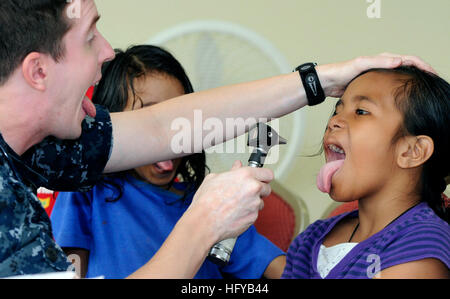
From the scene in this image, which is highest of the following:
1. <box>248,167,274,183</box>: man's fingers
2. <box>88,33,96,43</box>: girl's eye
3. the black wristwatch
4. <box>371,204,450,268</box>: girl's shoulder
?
<box>88,33,96,43</box>: girl's eye

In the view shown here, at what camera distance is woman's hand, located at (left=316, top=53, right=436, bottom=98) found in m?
1.26

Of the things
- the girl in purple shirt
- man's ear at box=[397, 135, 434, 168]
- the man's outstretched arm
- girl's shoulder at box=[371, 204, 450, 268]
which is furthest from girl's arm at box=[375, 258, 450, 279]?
the man's outstretched arm

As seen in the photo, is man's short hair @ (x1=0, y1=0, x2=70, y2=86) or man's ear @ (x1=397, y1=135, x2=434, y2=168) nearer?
man's short hair @ (x1=0, y1=0, x2=70, y2=86)

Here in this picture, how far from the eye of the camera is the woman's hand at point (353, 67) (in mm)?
1263

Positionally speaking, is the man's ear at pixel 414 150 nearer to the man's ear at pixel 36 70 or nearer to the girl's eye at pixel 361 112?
the girl's eye at pixel 361 112

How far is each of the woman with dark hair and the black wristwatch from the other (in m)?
0.46

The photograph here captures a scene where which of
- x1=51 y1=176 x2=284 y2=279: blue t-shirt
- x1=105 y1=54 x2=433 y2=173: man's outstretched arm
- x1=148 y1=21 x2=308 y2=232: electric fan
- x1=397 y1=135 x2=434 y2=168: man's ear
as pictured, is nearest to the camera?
x1=397 y1=135 x2=434 y2=168: man's ear

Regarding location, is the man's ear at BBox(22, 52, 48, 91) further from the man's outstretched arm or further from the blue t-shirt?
the blue t-shirt

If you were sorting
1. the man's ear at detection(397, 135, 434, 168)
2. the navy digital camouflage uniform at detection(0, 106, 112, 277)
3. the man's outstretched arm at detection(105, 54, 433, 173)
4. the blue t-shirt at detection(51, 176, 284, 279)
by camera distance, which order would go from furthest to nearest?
the blue t-shirt at detection(51, 176, 284, 279) → the man's outstretched arm at detection(105, 54, 433, 173) → the man's ear at detection(397, 135, 434, 168) → the navy digital camouflage uniform at detection(0, 106, 112, 277)

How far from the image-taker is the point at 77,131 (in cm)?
117

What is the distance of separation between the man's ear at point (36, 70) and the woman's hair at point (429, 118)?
0.67 meters
